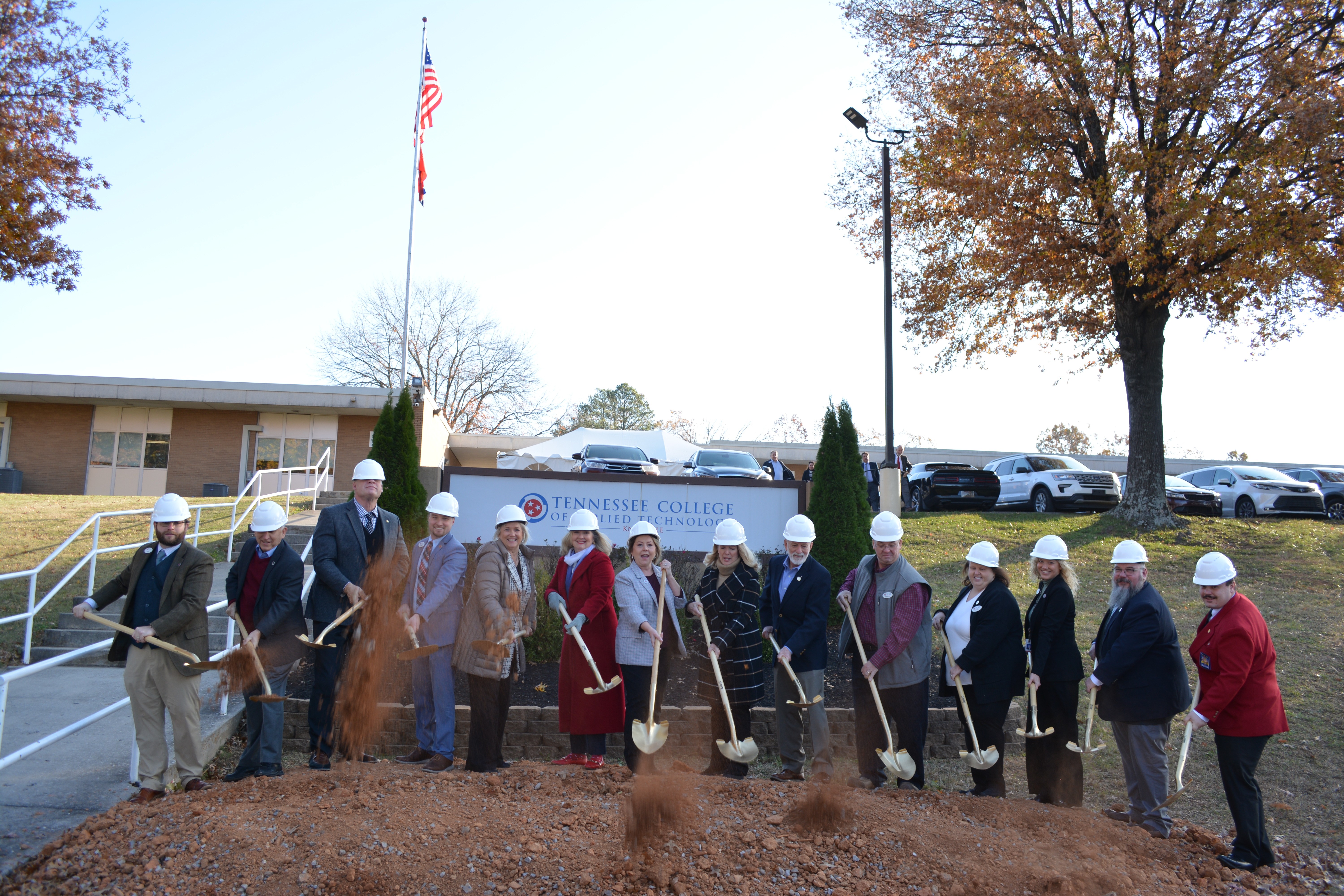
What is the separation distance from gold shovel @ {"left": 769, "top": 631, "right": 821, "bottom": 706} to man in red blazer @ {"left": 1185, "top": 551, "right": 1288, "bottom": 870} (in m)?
2.18

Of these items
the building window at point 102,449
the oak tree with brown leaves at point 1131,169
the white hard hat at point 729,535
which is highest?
the oak tree with brown leaves at point 1131,169

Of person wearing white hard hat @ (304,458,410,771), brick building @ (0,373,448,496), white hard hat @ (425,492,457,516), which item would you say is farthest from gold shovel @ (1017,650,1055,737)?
brick building @ (0,373,448,496)

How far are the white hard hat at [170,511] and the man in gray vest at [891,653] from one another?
426 centimetres

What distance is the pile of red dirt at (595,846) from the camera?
154 inches

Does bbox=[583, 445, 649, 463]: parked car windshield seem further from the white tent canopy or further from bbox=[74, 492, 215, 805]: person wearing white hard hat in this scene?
bbox=[74, 492, 215, 805]: person wearing white hard hat

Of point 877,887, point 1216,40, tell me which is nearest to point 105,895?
point 877,887

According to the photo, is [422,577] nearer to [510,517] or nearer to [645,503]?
[510,517]

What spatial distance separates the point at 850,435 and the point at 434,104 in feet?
59.0

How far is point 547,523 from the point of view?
10180mm

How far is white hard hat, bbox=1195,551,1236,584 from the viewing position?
4.91 meters

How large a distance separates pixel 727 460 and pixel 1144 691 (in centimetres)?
1346

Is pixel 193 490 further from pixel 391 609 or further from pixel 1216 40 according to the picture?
pixel 1216 40

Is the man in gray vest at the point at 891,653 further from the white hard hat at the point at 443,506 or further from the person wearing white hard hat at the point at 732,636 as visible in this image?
the white hard hat at the point at 443,506

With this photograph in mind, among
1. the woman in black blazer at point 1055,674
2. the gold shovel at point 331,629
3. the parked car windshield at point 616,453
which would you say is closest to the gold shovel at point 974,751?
the woman in black blazer at point 1055,674
